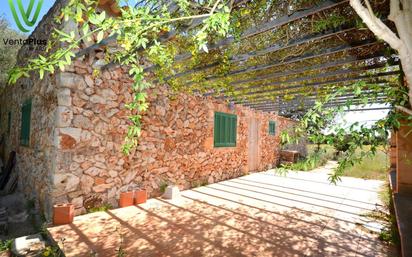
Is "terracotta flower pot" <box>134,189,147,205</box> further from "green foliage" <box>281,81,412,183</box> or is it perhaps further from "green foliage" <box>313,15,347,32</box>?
"green foliage" <box>313,15,347,32</box>

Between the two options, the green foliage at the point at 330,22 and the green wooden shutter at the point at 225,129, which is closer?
the green foliage at the point at 330,22

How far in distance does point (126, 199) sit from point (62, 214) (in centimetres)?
120

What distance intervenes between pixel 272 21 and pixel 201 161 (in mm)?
4880

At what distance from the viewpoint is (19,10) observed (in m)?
1.61

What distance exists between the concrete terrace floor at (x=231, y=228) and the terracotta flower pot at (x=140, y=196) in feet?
0.50

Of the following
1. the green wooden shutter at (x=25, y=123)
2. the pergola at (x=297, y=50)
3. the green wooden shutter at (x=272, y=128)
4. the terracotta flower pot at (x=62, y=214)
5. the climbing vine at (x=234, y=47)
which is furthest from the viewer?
the green wooden shutter at (x=272, y=128)

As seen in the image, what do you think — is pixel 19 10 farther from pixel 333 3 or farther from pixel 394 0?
pixel 333 3

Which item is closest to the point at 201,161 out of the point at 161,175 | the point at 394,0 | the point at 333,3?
the point at 161,175

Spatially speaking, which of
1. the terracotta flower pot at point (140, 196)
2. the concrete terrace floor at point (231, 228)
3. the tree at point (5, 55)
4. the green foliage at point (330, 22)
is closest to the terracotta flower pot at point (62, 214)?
the concrete terrace floor at point (231, 228)

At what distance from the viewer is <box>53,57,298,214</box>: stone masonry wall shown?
13.5ft

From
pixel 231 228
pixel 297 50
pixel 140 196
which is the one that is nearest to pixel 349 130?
pixel 297 50

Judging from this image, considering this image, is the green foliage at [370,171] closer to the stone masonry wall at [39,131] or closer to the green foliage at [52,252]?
the green foliage at [52,252]

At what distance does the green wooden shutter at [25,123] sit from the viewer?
5.64 meters

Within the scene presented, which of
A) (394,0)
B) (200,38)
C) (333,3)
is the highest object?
(333,3)
